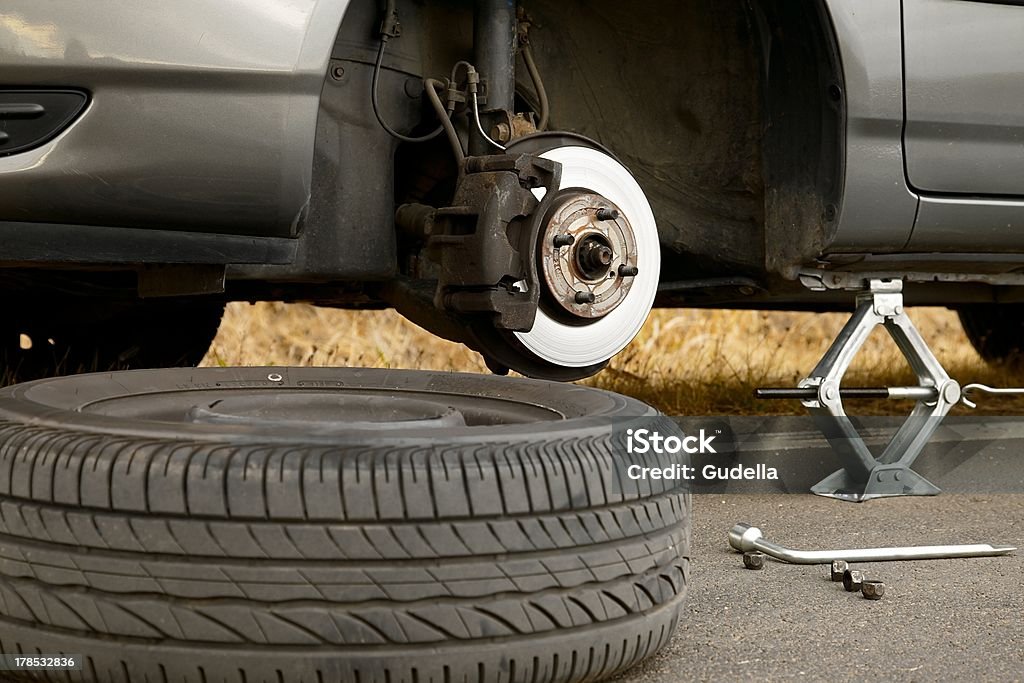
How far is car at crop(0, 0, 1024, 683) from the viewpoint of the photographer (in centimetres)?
120

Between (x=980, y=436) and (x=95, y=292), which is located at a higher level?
(x=95, y=292)

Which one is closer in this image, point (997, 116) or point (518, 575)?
point (518, 575)

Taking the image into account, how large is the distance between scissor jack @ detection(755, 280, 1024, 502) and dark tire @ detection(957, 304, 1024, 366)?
5.86 ft

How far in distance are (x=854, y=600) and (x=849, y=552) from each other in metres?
0.24

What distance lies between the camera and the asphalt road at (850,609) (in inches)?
56.5

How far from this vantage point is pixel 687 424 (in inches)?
126

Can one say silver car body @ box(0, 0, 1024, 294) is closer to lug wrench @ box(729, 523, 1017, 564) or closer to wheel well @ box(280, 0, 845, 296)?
wheel well @ box(280, 0, 845, 296)

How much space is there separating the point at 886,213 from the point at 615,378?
59.5 inches

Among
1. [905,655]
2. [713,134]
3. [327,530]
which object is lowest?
[905,655]

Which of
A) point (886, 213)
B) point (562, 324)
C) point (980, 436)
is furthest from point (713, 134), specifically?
point (980, 436)

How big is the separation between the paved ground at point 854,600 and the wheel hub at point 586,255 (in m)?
0.48

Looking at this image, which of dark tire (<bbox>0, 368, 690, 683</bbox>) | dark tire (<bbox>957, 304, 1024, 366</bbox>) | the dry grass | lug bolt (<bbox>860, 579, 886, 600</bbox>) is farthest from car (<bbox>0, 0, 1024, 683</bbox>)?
dark tire (<bbox>957, 304, 1024, 366</bbox>)

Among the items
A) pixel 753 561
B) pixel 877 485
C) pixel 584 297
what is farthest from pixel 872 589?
pixel 877 485

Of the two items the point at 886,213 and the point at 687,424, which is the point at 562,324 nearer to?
the point at 886,213
